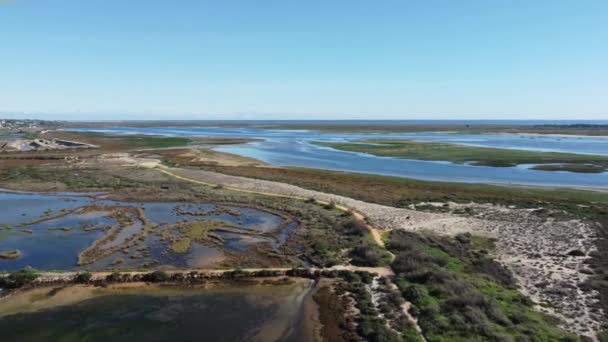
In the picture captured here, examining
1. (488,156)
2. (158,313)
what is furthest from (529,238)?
(488,156)

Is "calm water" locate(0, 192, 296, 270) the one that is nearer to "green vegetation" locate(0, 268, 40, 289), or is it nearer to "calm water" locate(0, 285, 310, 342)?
"green vegetation" locate(0, 268, 40, 289)

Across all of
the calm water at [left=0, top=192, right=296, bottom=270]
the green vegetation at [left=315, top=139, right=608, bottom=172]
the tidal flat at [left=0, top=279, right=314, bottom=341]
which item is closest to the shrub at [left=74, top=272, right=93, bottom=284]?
the tidal flat at [left=0, top=279, right=314, bottom=341]

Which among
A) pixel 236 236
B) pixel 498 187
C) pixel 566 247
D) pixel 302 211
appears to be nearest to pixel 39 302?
pixel 236 236

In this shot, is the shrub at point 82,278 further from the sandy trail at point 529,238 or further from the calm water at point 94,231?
the sandy trail at point 529,238

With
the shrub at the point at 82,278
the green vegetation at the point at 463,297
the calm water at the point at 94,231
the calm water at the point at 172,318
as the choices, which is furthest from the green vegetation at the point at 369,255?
the shrub at the point at 82,278

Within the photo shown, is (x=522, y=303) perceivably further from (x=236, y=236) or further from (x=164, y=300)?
(x=236, y=236)

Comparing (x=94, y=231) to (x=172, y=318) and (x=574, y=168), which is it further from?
(x=574, y=168)

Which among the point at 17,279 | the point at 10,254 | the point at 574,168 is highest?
the point at 574,168
